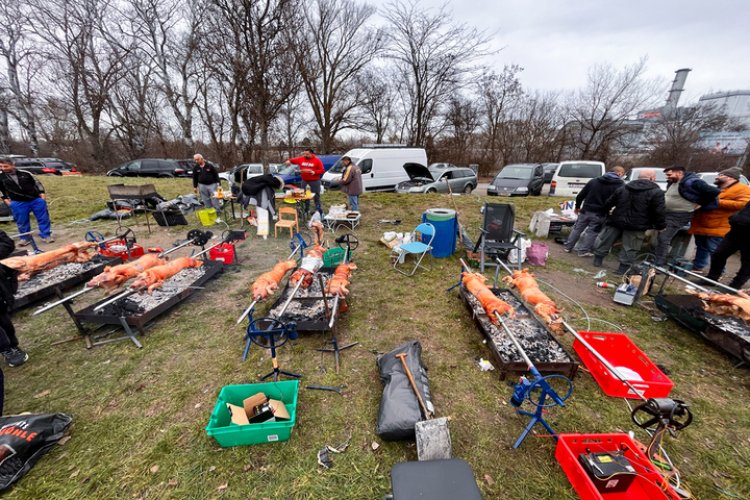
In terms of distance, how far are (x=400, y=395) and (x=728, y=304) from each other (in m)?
4.06

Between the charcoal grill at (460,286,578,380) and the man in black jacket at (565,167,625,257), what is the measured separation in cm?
347

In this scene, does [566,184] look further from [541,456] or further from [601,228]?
Answer: [541,456]

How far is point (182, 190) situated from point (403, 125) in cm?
1959

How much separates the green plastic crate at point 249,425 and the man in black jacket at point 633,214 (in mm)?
6352

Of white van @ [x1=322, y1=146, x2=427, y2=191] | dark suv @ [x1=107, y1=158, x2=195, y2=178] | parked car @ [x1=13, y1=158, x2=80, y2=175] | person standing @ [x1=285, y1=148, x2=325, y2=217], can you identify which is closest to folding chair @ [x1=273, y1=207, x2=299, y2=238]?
person standing @ [x1=285, y1=148, x2=325, y2=217]

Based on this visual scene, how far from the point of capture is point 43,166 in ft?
59.3

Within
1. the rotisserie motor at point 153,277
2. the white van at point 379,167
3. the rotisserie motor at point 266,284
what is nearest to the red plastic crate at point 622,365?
the rotisserie motor at point 266,284

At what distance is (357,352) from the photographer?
361 centimetres

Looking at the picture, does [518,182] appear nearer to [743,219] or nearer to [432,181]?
[432,181]

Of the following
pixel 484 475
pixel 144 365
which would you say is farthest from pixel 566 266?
pixel 144 365

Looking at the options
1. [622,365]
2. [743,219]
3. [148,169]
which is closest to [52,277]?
[622,365]

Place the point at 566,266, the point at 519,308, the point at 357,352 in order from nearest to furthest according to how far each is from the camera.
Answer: the point at 357,352 < the point at 519,308 < the point at 566,266

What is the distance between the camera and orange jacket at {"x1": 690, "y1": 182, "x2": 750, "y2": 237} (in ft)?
15.3

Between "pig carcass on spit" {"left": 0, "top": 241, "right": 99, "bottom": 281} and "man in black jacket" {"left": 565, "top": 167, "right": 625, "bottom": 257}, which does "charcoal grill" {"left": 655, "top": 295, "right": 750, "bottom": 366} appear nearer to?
"man in black jacket" {"left": 565, "top": 167, "right": 625, "bottom": 257}
